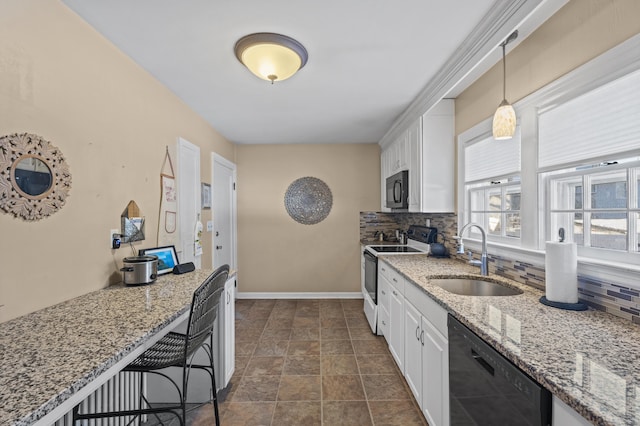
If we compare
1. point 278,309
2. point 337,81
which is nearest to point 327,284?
point 278,309

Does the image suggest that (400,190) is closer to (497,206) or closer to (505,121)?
(497,206)

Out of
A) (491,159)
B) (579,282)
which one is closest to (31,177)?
(579,282)

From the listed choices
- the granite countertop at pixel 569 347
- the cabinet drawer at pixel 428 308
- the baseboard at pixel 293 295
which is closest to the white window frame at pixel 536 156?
the granite countertop at pixel 569 347

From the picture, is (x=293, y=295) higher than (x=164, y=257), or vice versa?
(x=164, y=257)

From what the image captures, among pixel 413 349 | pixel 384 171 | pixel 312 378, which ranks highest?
pixel 384 171

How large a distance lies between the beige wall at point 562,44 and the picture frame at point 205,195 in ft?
9.26

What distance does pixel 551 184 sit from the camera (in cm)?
175

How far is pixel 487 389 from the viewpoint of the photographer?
1.16 metres

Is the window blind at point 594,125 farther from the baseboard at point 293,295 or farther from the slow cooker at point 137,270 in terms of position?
the baseboard at point 293,295

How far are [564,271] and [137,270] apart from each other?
7.61 feet

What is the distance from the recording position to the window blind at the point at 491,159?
205cm

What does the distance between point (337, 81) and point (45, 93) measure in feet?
5.90

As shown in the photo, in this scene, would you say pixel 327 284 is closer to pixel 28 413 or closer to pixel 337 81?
pixel 337 81

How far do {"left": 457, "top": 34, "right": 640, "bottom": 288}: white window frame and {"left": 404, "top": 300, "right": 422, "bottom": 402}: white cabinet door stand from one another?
77 centimetres
